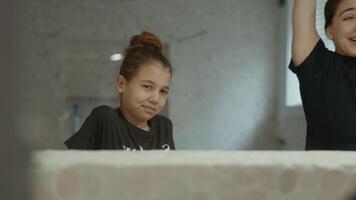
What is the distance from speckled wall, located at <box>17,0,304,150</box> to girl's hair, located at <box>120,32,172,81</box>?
1128 mm

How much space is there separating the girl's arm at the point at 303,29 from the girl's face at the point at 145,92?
0.26m

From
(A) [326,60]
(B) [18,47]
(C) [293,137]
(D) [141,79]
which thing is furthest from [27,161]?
(C) [293,137]

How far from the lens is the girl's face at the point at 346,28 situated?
0.53 metres

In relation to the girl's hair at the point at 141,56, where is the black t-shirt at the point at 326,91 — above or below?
below

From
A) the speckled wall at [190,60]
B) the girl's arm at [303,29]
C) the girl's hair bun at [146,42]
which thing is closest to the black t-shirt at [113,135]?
the girl's hair bun at [146,42]

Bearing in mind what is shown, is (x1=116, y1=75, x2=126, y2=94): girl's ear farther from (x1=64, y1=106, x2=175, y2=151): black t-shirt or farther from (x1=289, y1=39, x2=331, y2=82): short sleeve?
(x1=289, y1=39, x2=331, y2=82): short sleeve

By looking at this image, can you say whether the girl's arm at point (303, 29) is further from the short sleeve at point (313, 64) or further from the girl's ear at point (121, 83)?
the girl's ear at point (121, 83)

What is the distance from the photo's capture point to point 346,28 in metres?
0.54

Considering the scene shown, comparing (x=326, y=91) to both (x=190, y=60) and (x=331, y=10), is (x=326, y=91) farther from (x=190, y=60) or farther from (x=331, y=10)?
(x=190, y=60)

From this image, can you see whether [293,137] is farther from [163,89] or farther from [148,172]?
[148,172]

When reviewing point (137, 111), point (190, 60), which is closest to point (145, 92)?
point (137, 111)

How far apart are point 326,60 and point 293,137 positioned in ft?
4.46

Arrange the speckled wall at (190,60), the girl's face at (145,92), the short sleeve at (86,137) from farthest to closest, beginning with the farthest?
the speckled wall at (190,60), the girl's face at (145,92), the short sleeve at (86,137)

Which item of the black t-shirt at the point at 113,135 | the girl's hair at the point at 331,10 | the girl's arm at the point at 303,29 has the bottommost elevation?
the black t-shirt at the point at 113,135
